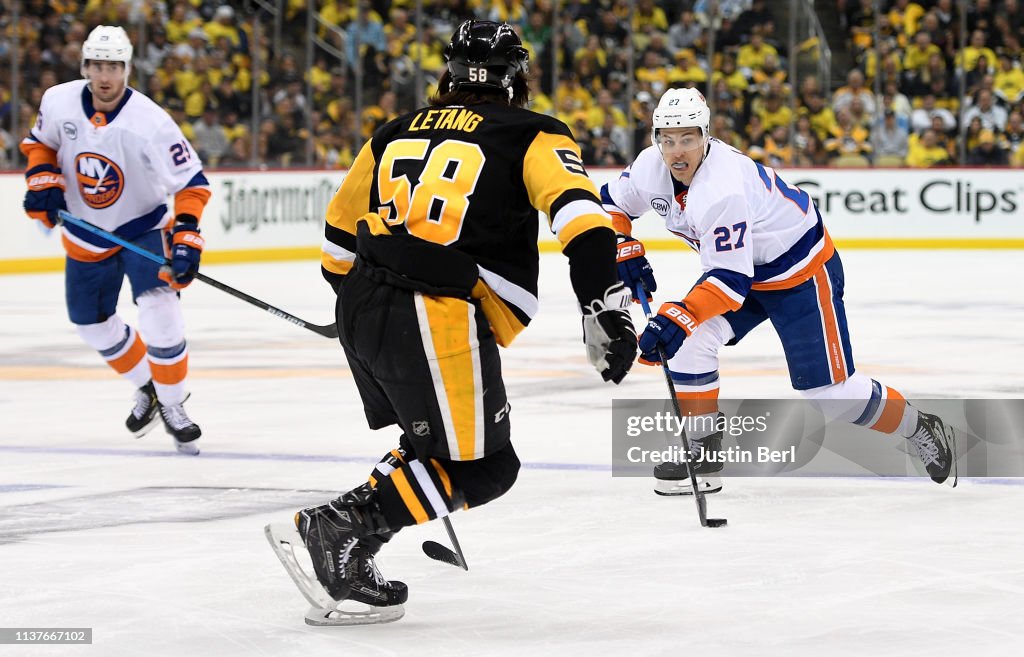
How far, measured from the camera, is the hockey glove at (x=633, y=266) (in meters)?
4.68

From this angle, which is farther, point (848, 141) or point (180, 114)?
point (848, 141)

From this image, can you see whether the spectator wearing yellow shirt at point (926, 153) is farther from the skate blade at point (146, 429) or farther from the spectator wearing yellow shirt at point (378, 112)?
the skate blade at point (146, 429)

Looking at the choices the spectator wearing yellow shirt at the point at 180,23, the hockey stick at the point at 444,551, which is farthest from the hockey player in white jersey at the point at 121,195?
the spectator wearing yellow shirt at the point at 180,23

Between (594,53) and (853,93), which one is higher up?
(594,53)

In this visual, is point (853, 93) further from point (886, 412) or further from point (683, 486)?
A: point (683, 486)

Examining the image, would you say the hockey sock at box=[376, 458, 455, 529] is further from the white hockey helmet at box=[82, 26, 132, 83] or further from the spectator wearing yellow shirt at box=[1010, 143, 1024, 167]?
the spectator wearing yellow shirt at box=[1010, 143, 1024, 167]

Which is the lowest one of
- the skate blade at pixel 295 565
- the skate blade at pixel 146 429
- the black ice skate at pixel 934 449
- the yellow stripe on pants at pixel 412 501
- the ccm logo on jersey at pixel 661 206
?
the skate blade at pixel 146 429

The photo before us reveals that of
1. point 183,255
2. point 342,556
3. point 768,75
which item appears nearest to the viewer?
point 342,556

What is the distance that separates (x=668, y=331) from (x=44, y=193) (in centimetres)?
236

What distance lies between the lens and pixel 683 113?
4.30m

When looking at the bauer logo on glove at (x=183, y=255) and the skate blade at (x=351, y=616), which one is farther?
the bauer logo on glove at (x=183, y=255)

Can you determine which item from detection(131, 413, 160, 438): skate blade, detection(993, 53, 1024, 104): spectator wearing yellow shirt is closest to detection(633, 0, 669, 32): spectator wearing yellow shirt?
detection(993, 53, 1024, 104): spectator wearing yellow shirt

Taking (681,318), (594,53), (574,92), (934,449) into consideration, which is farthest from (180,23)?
(681,318)

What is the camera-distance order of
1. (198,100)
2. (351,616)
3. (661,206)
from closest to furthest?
1. (351,616)
2. (661,206)
3. (198,100)
